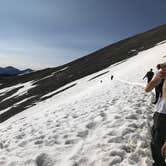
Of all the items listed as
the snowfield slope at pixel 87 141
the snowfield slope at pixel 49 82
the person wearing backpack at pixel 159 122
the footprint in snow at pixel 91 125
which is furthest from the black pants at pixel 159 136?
the snowfield slope at pixel 49 82

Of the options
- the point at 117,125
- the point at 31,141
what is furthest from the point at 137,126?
the point at 31,141

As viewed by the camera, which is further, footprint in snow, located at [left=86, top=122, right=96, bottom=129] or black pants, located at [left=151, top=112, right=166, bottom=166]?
footprint in snow, located at [left=86, top=122, right=96, bottom=129]

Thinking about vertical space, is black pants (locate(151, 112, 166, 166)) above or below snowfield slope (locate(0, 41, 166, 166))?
above

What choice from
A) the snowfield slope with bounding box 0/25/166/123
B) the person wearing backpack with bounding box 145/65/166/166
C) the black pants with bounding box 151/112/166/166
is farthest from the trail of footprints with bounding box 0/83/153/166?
the snowfield slope with bounding box 0/25/166/123

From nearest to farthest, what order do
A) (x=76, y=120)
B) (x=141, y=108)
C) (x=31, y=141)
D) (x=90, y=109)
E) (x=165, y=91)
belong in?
(x=165, y=91)
(x=31, y=141)
(x=76, y=120)
(x=141, y=108)
(x=90, y=109)

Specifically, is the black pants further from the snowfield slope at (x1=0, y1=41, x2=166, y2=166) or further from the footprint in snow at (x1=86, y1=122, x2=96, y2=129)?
the footprint in snow at (x1=86, y1=122, x2=96, y2=129)

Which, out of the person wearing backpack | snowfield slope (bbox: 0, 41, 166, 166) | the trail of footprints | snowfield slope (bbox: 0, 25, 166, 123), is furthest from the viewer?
snowfield slope (bbox: 0, 25, 166, 123)

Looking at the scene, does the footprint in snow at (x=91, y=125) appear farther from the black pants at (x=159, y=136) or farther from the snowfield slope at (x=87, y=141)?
the black pants at (x=159, y=136)

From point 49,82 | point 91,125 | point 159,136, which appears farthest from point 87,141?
point 49,82

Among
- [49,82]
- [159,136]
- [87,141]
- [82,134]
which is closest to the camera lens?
[159,136]

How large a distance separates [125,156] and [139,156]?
1.31 feet

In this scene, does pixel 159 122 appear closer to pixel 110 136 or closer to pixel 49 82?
pixel 110 136

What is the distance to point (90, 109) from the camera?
1367cm

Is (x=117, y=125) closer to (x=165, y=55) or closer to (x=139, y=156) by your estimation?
(x=139, y=156)
